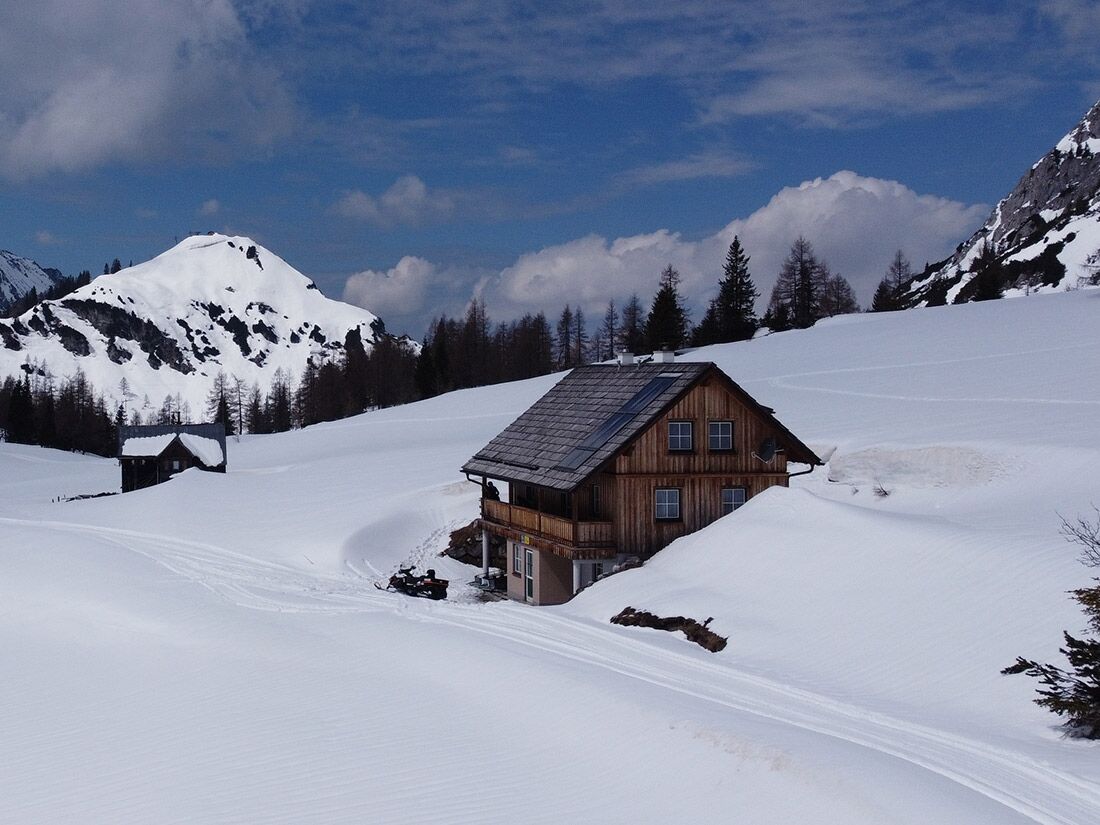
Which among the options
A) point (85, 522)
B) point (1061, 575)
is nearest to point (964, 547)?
point (1061, 575)

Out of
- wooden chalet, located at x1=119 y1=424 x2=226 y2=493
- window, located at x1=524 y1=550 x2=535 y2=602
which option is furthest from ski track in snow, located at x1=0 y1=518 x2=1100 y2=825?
wooden chalet, located at x1=119 y1=424 x2=226 y2=493

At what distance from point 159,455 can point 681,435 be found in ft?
143

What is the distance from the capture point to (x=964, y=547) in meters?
23.5

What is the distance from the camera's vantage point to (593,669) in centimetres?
2083

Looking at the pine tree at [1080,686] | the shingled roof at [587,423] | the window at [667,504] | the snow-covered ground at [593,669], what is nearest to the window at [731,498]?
the window at [667,504]

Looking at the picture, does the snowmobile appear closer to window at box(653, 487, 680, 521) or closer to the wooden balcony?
the wooden balcony

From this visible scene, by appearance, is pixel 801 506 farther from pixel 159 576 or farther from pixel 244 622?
pixel 159 576

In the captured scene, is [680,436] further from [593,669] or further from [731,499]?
[593,669]

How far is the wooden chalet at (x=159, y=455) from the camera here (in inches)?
2655

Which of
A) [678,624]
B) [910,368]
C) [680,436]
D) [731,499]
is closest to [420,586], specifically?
[680,436]

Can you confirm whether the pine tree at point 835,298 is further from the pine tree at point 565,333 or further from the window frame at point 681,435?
the window frame at point 681,435

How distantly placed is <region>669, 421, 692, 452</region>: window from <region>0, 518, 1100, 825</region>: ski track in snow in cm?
766

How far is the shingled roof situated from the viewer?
3322cm

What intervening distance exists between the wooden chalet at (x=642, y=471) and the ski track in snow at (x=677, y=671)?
4560 millimetres
